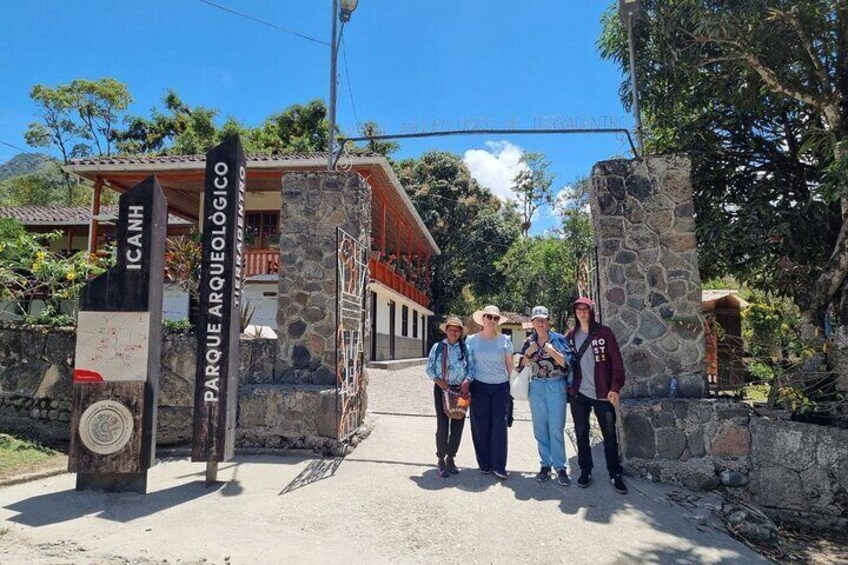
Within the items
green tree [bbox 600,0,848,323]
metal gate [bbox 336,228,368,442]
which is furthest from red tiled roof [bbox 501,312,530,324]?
metal gate [bbox 336,228,368,442]

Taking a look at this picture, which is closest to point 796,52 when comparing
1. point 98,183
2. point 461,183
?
point 98,183

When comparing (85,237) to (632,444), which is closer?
(632,444)

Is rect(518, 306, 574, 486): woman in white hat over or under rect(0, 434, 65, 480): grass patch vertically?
over

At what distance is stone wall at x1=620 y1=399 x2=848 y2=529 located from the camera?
516 cm

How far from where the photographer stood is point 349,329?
663cm

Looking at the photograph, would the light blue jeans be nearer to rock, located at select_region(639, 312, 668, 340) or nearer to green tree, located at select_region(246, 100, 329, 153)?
rock, located at select_region(639, 312, 668, 340)

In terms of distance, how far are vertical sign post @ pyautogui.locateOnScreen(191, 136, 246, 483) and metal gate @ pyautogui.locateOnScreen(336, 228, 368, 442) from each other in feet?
3.79

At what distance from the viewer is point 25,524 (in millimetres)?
4105

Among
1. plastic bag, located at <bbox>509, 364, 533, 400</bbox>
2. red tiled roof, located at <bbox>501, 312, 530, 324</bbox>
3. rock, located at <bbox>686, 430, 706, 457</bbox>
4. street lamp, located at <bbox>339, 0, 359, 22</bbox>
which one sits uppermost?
street lamp, located at <bbox>339, 0, 359, 22</bbox>

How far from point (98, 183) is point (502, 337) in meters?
14.6

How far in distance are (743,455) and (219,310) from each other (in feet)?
17.6

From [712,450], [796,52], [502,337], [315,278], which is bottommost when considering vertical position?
[712,450]

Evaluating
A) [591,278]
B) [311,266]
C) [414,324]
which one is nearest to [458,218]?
[414,324]

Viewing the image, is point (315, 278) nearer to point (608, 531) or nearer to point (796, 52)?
point (608, 531)
